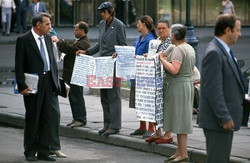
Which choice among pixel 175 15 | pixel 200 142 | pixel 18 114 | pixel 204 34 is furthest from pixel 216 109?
pixel 175 15

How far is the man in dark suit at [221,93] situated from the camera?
294 inches

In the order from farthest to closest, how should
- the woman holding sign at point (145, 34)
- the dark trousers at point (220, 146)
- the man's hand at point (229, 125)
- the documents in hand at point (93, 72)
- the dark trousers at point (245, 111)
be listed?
the documents in hand at point (93, 72) < the woman holding sign at point (145, 34) < the dark trousers at point (245, 111) < the dark trousers at point (220, 146) < the man's hand at point (229, 125)

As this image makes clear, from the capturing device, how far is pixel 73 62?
1348 centimetres

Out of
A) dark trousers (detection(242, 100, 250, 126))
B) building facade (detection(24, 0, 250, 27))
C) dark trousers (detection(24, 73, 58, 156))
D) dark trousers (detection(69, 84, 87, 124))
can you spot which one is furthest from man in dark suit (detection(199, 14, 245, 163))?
building facade (detection(24, 0, 250, 27))

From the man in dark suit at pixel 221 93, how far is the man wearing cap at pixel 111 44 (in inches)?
207

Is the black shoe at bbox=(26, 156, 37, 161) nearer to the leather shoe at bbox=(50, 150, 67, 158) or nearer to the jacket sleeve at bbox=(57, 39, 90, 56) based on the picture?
the leather shoe at bbox=(50, 150, 67, 158)

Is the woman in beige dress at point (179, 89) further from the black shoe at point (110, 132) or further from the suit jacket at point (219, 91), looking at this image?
the suit jacket at point (219, 91)

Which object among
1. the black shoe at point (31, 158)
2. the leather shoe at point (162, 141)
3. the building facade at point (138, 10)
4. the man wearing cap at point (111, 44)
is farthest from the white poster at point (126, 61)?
the building facade at point (138, 10)

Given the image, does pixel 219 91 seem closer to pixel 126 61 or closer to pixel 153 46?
pixel 153 46

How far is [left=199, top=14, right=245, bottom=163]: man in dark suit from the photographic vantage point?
7.46 m

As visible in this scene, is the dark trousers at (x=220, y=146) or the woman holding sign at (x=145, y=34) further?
the woman holding sign at (x=145, y=34)

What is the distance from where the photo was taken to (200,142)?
1199 centimetres

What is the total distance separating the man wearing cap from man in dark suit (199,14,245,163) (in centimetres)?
527

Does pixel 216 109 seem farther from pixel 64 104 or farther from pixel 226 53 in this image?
pixel 64 104
